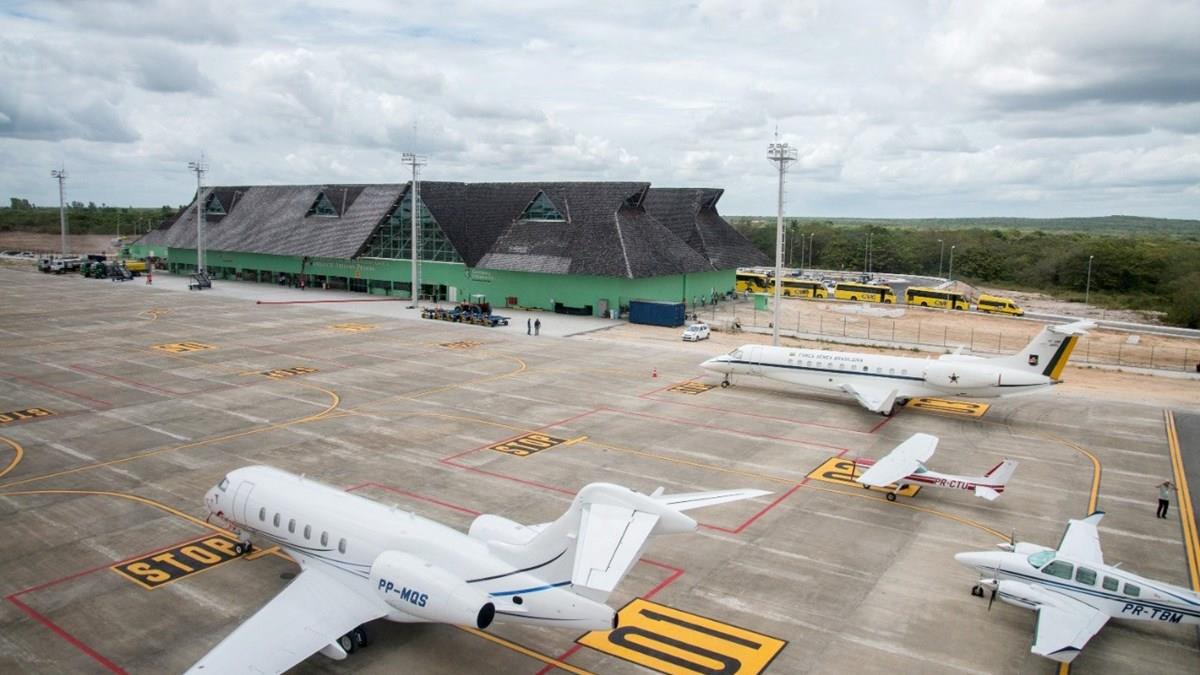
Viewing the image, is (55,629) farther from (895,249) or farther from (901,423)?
(895,249)

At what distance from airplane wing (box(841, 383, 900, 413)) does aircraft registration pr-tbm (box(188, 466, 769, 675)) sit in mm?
26092

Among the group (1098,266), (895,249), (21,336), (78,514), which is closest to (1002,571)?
(78,514)

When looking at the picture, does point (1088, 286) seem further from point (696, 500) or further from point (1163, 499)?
point (696, 500)

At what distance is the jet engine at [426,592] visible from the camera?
17516 mm

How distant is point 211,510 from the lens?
83.8ft

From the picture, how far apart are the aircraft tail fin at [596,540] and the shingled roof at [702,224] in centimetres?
8660

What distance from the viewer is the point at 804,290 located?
400ft

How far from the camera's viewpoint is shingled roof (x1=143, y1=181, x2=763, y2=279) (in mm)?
90312

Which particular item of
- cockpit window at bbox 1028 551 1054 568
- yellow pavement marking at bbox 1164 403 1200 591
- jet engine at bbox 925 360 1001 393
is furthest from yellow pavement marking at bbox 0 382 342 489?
yellow pavement marking at bbox 1164 403 1200 591

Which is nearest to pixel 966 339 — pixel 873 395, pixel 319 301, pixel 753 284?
pixel 873 395

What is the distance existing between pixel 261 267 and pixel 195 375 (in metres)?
73.6

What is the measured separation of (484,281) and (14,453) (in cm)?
6293

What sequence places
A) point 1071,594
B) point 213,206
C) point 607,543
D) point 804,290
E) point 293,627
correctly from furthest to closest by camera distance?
point 213,206 → point 804,290 → point 1071,594 → point 293,627 → point 607,543

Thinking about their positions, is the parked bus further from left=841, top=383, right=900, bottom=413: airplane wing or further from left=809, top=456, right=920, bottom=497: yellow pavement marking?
left=809, top=456, right=920, bottom=497: yellow pavement marking
